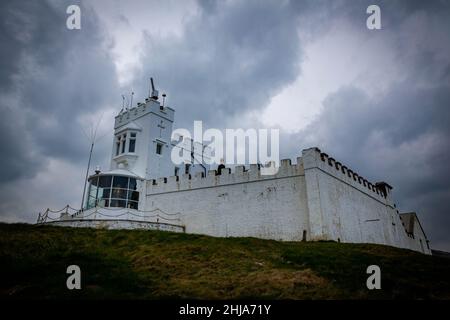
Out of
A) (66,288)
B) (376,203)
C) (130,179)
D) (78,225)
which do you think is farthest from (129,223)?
(376,203)

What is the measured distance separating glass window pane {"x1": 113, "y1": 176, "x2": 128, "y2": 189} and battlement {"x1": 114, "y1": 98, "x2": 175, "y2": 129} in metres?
7.32

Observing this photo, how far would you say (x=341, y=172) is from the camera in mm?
26812

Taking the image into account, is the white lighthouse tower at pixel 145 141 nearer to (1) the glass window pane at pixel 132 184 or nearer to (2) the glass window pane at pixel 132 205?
(1) the glass window pane at pixel 132 184

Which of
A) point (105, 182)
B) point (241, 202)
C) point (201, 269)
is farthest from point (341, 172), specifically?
point (105, 182)

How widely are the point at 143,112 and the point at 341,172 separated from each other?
18764 millimetres

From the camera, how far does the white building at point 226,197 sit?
2392cm

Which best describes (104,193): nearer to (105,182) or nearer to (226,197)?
(105,182)

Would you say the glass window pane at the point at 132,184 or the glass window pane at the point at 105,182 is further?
the glass window pane at the point at 132,184

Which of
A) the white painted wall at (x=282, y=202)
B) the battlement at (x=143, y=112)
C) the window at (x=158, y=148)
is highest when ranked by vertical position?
the battlement at (x=143, y=112)

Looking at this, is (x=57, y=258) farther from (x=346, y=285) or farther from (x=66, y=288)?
(x=346, y=285)

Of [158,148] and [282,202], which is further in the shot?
[158,148]

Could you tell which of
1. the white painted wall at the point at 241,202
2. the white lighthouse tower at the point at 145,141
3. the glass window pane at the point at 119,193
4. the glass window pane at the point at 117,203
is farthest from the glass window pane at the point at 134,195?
the white lighthouse tower at the point at 145,141

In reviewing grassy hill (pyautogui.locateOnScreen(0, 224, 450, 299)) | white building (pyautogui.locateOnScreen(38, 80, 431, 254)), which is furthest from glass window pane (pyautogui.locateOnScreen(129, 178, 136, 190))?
grassy hill (pyautogui.locateOnScreen(0, 224, 450, 299))

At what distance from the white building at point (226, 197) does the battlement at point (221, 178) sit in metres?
0.07
